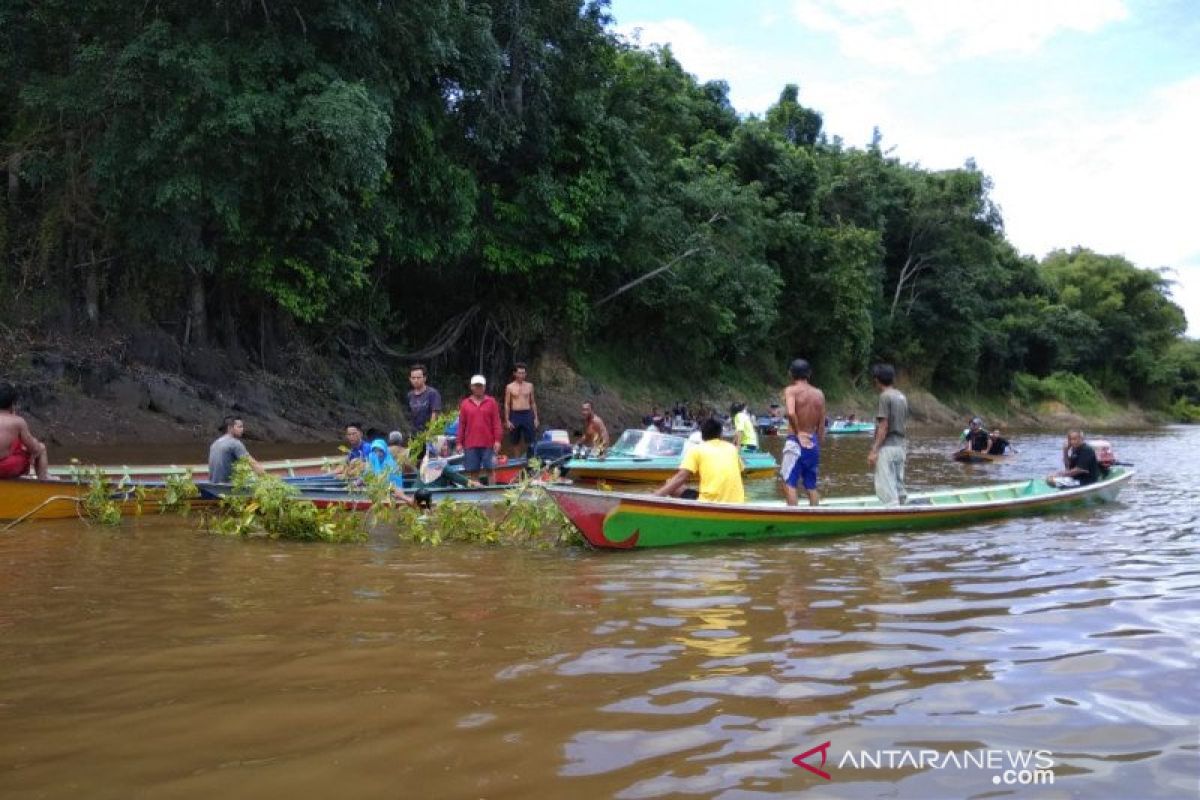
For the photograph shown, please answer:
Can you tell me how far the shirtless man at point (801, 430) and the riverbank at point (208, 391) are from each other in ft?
44.5

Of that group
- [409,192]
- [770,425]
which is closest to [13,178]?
[409,192]

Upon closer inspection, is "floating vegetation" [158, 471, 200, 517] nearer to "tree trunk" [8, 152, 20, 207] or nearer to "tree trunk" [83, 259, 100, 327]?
"tree trunk" [83, 259, 100, 327]

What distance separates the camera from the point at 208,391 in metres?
20.2

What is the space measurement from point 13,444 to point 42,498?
59 centimetres

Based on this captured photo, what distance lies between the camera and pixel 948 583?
6.64 meters

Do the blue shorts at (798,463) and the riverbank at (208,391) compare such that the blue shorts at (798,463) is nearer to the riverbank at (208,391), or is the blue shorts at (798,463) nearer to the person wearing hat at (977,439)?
the person wearing hat at (977,439)

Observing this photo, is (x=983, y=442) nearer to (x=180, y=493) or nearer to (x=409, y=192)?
(x=409, y=192)

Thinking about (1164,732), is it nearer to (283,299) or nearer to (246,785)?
(246,785)

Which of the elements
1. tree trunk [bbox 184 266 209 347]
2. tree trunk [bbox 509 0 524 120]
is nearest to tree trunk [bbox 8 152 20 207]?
tree trunk [bbox 184 266 209 347]

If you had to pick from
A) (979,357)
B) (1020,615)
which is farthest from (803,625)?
(979,357)

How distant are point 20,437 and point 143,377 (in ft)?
35.4

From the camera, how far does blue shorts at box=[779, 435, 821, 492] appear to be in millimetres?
9648

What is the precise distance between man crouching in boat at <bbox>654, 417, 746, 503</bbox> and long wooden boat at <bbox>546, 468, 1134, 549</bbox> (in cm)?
25

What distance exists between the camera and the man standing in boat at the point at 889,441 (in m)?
9.61
